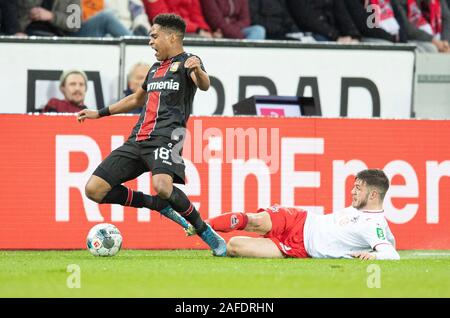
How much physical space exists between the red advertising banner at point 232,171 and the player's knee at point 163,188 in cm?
197

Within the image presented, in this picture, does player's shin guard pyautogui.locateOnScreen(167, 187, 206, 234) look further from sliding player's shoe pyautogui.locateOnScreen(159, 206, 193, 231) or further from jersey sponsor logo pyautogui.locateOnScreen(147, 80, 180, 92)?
jersey sponsor logo pyautogui.locateOnScreen(147, 80, 180, 92)

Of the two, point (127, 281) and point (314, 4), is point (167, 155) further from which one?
point (314, 4)

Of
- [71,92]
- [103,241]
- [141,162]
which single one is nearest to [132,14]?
[71,92]

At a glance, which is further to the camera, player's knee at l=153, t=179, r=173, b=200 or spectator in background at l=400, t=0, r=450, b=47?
spectator in background at l=400, t=0, r=450, b=47

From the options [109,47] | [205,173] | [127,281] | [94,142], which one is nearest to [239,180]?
[205,173]

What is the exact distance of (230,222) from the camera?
32.0ft

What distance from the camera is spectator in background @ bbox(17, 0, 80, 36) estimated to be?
551 inches

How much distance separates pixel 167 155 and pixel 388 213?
3084mm

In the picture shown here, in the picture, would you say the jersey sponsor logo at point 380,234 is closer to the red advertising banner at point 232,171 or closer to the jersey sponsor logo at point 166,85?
the jersey sponsor logo at point 166,85

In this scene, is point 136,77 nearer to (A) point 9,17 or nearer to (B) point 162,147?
(A) point 9,17

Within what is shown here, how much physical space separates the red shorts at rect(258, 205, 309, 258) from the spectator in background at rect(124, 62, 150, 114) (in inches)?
128

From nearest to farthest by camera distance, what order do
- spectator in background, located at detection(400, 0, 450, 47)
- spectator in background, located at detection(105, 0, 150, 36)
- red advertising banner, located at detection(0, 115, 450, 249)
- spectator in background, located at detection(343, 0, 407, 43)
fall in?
1. red advertising banner, located at detection(0, 115, 450, 249)
2. spectator in background, located at detection(105, 0, 150, 36)
3. spectator in background, located at detection(343, 0, 407, 43)
4. spectator in background, located at detection(400, 0, 450, 47)

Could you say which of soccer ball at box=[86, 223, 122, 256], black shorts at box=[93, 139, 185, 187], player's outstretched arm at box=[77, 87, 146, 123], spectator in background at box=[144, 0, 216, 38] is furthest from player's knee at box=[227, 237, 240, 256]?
spectator in background at box=[144, 0, 216, 38]

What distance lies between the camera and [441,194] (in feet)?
38.8
